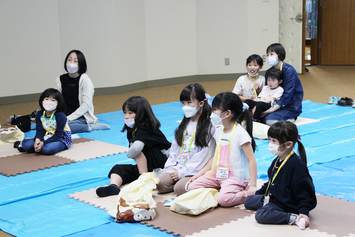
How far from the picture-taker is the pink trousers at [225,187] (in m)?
2.75

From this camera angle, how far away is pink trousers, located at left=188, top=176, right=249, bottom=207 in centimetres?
275

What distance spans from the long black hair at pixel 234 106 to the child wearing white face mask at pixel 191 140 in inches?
9.2

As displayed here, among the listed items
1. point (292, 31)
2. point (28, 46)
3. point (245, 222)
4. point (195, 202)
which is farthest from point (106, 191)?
point (292, 31)

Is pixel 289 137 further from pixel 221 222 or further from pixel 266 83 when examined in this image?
pixel 266 83

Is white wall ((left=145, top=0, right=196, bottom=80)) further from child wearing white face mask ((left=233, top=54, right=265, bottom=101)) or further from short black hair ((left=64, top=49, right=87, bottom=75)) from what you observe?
child wearing white face mask ((left=233, top=54, right=265, bottom=101))

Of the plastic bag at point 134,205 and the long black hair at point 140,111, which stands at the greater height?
the long black hair at point 140,111

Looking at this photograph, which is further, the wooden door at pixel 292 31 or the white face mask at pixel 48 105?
the wooden door at pixel 292 31

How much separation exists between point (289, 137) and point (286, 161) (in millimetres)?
146

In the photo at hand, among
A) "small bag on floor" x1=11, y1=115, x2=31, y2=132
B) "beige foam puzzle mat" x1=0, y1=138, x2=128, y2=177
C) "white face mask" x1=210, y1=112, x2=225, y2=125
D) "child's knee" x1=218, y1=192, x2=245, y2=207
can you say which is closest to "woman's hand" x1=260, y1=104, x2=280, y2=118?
"beige foam puzzle mat" x1=0, y1=138, x2=128, y2=177

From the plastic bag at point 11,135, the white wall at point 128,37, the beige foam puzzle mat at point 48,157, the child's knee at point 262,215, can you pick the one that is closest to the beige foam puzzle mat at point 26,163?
the beige foam puzzle mat at point 48,157

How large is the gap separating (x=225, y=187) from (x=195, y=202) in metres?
0.27

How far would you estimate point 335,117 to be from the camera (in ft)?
19.1

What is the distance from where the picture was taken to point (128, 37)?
8984 mm

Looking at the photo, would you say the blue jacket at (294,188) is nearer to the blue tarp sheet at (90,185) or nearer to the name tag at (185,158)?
the blue tarp sheet at (90,185)
